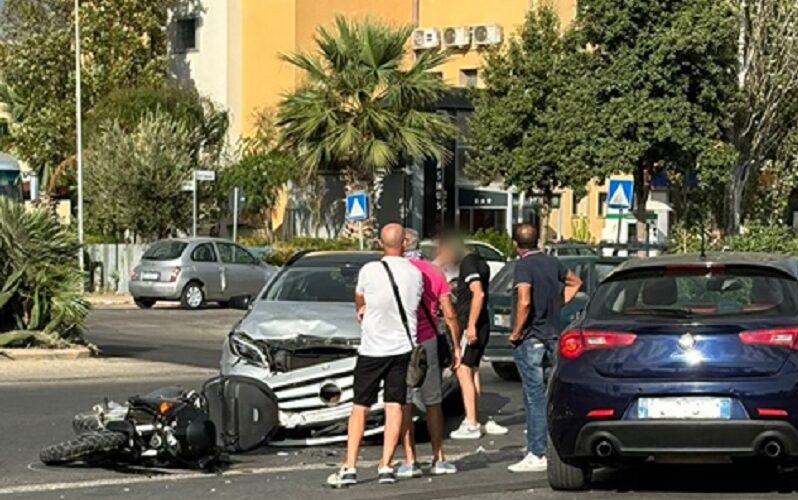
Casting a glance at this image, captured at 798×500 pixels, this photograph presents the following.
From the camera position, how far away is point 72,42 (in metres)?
55.4

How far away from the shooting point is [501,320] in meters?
20.1

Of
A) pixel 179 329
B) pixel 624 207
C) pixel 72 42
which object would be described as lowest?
pixel 179 329

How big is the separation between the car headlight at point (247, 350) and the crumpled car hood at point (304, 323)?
0.07 metres

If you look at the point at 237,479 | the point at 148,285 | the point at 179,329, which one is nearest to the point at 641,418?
the point at 237,479

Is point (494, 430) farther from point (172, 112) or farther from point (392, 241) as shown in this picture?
point (172, 112)

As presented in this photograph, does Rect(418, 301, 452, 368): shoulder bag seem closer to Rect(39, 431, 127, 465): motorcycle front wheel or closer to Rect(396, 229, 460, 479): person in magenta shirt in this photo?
Rect(396, 229, 460, 479): person in magenta shirt

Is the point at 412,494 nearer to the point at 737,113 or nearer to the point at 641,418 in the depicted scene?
the point at 641,418

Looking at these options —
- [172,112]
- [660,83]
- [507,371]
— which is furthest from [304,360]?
[172,112]

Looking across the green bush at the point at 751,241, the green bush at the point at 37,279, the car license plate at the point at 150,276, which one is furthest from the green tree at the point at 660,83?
the green bush at the point at 37,279

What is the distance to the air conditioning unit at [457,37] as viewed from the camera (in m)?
58.8

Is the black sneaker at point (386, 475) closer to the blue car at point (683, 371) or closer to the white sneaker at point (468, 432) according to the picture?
the blue car at point (683, 371)

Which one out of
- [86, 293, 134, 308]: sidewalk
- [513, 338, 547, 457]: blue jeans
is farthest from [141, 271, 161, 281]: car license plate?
[513, 338, 547, 457]: blue jeans

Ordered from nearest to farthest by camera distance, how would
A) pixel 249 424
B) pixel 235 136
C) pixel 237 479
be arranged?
pixel 237 479, pixel 249 424, pixel 235 136

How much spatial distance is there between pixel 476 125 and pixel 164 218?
30.0 ft
